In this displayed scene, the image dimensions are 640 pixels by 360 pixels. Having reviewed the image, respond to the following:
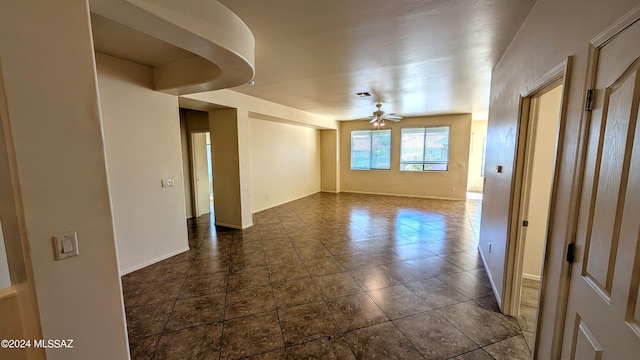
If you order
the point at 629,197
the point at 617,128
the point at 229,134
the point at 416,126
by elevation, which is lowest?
the point at 629,197

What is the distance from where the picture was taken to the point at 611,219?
0.97m

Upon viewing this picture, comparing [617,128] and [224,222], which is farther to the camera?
[224,222]

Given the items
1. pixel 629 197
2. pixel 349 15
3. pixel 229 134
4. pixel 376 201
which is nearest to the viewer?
pixel 629 197

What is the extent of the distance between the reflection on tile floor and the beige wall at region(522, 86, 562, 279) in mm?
603

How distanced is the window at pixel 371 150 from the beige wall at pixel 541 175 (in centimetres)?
563

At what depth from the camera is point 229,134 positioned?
15.6 feet

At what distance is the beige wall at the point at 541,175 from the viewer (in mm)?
2672

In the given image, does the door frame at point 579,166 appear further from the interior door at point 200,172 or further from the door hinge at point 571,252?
the interior door at point 200,172

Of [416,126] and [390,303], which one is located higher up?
[416,126]

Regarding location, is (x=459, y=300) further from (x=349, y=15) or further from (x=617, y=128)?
(x=349, y=15)

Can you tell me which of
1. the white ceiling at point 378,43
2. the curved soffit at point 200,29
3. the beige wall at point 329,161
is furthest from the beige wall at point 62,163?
the beige wall at point 329,161

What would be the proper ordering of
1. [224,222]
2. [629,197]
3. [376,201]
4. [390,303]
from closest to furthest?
1. [629,197]
2. [390,303]
3. [224,222]
4. [376,201]

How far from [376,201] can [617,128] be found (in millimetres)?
6771

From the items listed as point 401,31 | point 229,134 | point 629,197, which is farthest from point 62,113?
point 229,134
